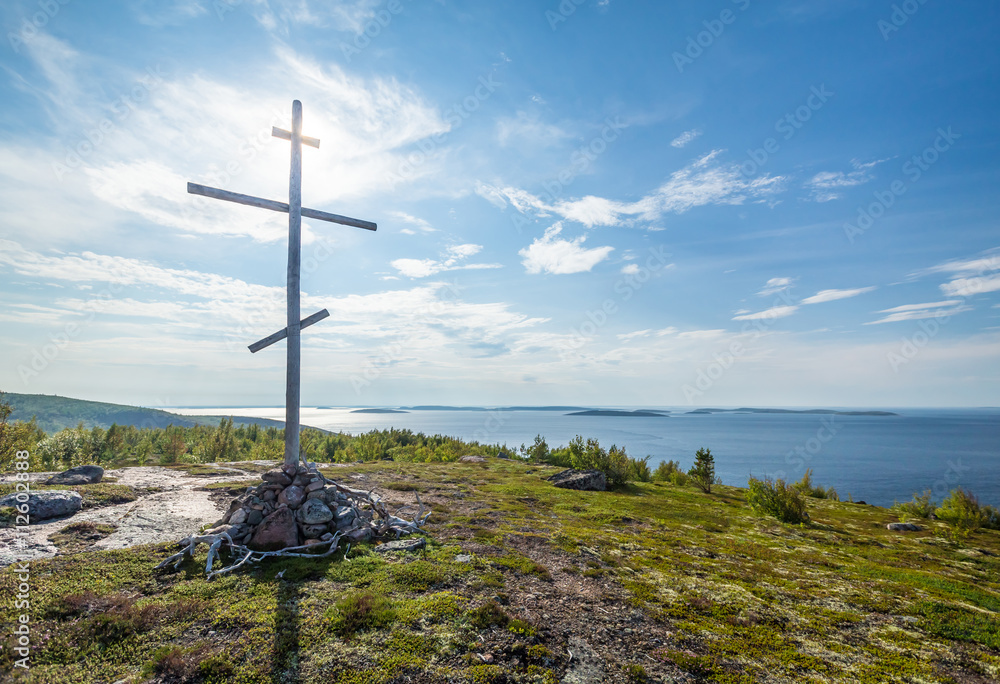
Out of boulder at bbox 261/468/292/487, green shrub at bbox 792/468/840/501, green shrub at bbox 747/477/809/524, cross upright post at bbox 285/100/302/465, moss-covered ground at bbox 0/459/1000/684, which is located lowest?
green shrub at bbox 792/468/840/501

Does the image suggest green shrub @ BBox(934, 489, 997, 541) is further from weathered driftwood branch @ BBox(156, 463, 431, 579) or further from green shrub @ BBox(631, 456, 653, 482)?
weathered driftwood branch @ BBox(156, 463, 431, 579)

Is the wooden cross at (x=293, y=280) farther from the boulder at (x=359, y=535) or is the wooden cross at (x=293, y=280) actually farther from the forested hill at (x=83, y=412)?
the forested hill at (x=83, y=412)

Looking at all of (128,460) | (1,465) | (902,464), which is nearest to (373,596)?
(1,465)

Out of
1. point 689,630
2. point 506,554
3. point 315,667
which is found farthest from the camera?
point 506,554

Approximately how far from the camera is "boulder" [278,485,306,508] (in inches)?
341

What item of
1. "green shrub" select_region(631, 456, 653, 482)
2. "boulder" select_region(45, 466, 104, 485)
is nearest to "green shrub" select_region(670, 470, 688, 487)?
"green shrub" select_region(631, 456, 653, 482)

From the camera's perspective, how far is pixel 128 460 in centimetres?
1912

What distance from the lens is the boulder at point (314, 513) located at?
27.9ft

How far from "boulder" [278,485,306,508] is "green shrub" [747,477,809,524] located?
54.3ft

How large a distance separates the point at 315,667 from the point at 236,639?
1322 millimetres

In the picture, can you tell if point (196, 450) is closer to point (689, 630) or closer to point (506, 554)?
point (506, 554)

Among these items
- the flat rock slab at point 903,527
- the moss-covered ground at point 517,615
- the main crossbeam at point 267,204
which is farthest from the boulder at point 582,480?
the main crossbeam at point 267,204

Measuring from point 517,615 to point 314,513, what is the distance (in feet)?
16.9

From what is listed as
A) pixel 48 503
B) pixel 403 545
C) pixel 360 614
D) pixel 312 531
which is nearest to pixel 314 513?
pixel 312 531
